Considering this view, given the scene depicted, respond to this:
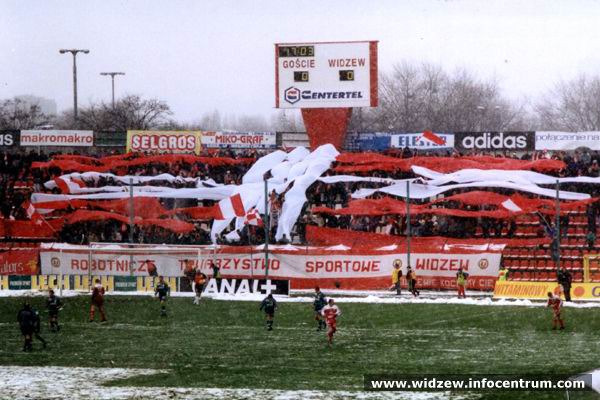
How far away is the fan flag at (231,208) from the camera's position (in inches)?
2069

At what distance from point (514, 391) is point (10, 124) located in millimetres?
99398

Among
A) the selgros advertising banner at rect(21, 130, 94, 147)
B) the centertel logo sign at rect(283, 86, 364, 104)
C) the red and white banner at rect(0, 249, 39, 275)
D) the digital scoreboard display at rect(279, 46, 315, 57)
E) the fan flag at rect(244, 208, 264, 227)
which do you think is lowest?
the red and white banner at rect(0, 249, 39, 275)

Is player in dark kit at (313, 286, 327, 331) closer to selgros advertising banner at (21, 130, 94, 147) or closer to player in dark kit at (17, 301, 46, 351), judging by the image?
player in dark kit at (17, 301, 46, 351)

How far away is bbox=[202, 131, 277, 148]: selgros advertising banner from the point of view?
272 ft

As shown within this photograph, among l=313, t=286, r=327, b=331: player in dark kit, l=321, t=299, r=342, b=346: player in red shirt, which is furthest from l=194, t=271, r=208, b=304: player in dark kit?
l=321, t=299, r=342, b=346: player in red shirt

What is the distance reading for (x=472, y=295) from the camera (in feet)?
156

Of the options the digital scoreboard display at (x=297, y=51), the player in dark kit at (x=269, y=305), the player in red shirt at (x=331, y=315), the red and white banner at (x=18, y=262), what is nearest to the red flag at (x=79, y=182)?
the red and white banner at (x=18, y=262)

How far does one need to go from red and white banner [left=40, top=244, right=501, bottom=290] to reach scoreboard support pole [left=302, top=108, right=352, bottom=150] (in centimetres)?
1538

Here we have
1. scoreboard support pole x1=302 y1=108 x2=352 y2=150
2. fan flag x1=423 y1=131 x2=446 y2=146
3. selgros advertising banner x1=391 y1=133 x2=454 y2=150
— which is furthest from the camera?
selgros advertising banner x1=391 y1=133 x2=454 y2=150

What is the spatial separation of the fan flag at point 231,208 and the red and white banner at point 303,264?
7.90 ft

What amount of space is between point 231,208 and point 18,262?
10956mm

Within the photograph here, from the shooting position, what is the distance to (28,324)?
114ft

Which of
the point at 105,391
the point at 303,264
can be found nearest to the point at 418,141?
the point at 303,264

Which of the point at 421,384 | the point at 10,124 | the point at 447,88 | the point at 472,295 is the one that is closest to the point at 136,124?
the point at 10,124
